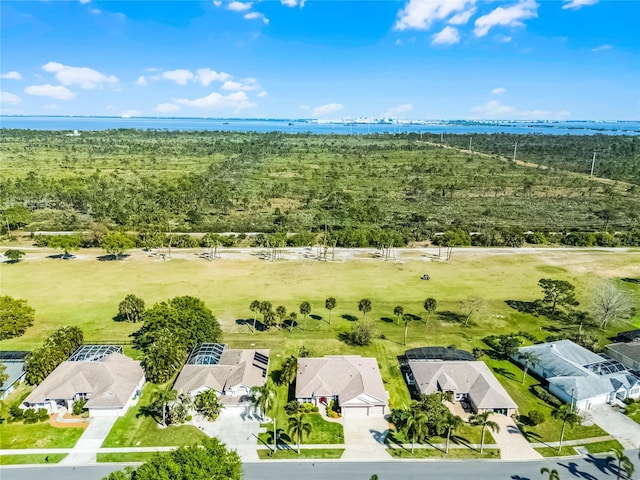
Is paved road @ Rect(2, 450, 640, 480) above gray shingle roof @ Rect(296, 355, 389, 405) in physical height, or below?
below

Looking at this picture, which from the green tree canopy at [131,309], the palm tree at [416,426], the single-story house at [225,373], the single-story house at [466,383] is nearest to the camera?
the palm tree at [416,426]

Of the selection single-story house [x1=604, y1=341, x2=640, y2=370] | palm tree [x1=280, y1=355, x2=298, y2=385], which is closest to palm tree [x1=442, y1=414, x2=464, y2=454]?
palm tree [x1=280, y1=355, x2=298, y2=385]

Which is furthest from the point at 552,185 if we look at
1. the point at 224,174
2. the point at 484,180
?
the point at 224,174

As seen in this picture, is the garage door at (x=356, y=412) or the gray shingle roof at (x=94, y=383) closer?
the gray shingle roof at (x=94, y=383)

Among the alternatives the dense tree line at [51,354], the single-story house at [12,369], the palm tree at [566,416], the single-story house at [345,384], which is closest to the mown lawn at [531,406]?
the palm tree at [566,416]

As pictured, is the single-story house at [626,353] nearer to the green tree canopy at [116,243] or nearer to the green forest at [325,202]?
the green forest at [325,202]

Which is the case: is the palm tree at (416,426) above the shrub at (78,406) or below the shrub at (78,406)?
above

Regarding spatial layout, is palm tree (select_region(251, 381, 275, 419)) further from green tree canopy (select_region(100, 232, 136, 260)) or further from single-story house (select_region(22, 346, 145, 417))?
green tree canopy (select_region(100, 232, 136, 260))
